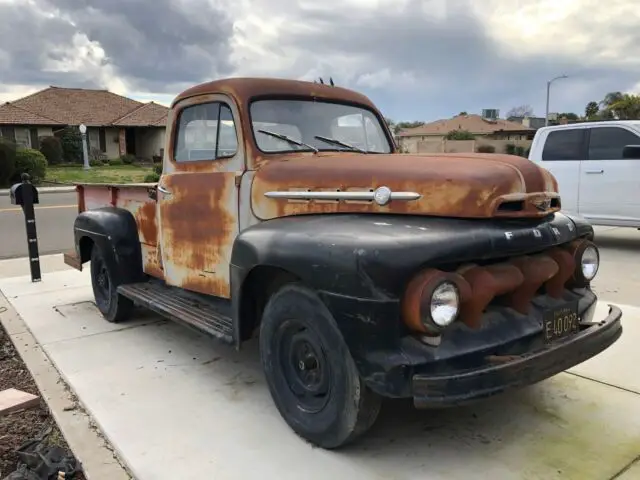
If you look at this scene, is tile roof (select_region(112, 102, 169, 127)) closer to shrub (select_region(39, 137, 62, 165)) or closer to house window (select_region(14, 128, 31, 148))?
shrub (select_region(39, 137, 62, 165))

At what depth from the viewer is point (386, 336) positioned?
253 cm

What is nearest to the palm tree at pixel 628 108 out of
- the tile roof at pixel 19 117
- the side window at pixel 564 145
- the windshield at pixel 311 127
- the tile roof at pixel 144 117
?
the tile roof at pixel 144 117

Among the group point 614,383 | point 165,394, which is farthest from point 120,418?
point 614,383

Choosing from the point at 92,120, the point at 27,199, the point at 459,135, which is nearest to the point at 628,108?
the point at 459,135

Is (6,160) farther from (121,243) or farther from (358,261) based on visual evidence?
(358,261)

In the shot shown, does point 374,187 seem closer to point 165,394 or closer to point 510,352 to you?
point 510,352

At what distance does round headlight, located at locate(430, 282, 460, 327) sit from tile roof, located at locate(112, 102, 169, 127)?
40588 millimetres

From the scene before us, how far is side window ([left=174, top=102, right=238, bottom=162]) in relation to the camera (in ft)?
12.9

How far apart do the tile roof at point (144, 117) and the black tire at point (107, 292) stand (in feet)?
122

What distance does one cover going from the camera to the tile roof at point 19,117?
3728cm

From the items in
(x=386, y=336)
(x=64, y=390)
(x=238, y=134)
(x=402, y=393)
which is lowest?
(x=64, y=390)

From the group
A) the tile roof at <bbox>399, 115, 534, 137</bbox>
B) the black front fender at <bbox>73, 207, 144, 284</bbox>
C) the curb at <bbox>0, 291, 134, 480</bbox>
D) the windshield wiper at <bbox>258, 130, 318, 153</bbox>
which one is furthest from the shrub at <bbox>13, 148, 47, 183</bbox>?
the tile roof at <bbox>399, 115, 534, 137</bbox>

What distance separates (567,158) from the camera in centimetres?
896

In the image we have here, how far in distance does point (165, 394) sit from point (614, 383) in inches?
116
